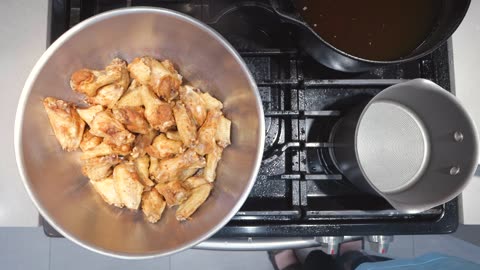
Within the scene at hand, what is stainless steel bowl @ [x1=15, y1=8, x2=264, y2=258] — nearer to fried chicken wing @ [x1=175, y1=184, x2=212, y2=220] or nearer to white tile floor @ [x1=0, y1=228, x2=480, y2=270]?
fried chicken wing @ [x1=175, y1=184, x2=212, y2=220]

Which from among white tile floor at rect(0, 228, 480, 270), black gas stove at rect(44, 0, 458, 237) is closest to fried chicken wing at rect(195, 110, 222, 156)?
black gas stove at rect(44, 0, 458, 237)

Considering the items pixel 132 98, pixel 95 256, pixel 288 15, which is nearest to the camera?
pixel 288 15

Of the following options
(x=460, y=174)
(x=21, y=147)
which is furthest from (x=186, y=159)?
(x=460, y=174)

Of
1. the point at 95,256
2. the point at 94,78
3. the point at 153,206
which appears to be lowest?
the point at 95,256

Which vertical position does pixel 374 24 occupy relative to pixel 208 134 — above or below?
above

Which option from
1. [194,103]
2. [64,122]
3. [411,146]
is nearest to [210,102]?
[194,103]

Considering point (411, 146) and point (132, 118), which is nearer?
point (132, 118)

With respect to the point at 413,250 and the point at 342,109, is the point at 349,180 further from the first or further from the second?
the point at 413,250

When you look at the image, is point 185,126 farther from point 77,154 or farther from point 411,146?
point 411,146
